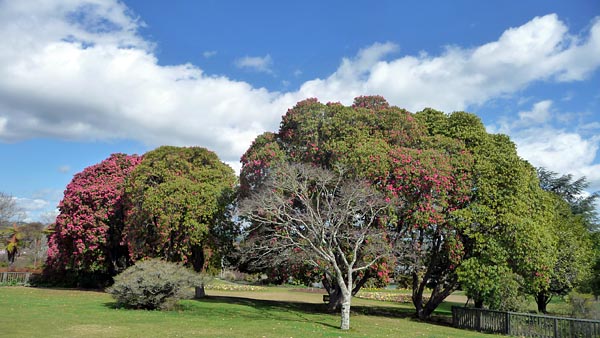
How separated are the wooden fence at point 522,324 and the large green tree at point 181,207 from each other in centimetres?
1401

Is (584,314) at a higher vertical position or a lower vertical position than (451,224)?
lower

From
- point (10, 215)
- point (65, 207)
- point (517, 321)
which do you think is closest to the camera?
point (517, 321)

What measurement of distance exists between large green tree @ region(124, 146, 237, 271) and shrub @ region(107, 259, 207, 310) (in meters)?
5.22

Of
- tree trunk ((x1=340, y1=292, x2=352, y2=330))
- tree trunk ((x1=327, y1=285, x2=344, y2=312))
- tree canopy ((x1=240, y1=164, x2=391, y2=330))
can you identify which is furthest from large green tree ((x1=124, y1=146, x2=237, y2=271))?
tree trunk ((x1=340, y1=292, x2=352, y2=330))

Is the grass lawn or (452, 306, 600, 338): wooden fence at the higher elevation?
(452, 306, 600, 338): wooden fence

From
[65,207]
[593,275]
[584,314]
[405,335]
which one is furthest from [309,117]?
[593,275]

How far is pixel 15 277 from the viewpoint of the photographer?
36.1 m

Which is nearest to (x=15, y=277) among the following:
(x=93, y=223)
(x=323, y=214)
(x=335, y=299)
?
(x=93, y=223)

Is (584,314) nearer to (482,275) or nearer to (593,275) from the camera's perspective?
(482,275)

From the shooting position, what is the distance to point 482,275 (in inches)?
782

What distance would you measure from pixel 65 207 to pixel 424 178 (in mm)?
25623

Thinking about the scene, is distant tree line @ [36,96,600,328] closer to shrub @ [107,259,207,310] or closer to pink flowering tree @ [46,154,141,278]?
pink flowering tree @ [46,154,141,278]

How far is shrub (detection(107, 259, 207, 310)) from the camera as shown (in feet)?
63.1

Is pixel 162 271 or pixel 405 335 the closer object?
pixel 405 335
